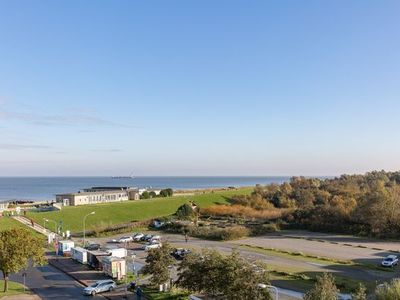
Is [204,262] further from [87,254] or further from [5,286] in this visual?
[87,254]

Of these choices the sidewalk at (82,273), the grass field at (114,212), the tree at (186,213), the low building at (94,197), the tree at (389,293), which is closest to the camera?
the tree at (389,293)

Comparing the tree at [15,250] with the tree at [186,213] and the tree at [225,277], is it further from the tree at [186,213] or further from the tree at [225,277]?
the tree at [186,213]

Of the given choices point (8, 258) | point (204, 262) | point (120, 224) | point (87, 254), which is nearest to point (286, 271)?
point (204, 262)

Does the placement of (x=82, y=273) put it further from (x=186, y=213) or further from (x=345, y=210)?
(x=345, y=210)

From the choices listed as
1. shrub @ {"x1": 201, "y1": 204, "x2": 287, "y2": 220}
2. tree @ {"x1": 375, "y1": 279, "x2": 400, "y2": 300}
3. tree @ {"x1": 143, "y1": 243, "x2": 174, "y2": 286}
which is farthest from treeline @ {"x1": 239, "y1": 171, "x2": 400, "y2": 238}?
tree @ {"x1": 375, "y1": 279, "x2": 400, "y2": 300}

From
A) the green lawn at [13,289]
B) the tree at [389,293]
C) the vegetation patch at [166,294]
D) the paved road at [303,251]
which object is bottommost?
the paved road at [303,251]

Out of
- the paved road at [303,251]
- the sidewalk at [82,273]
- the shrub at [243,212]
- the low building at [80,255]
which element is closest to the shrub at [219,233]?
the paved road at [303,251]
